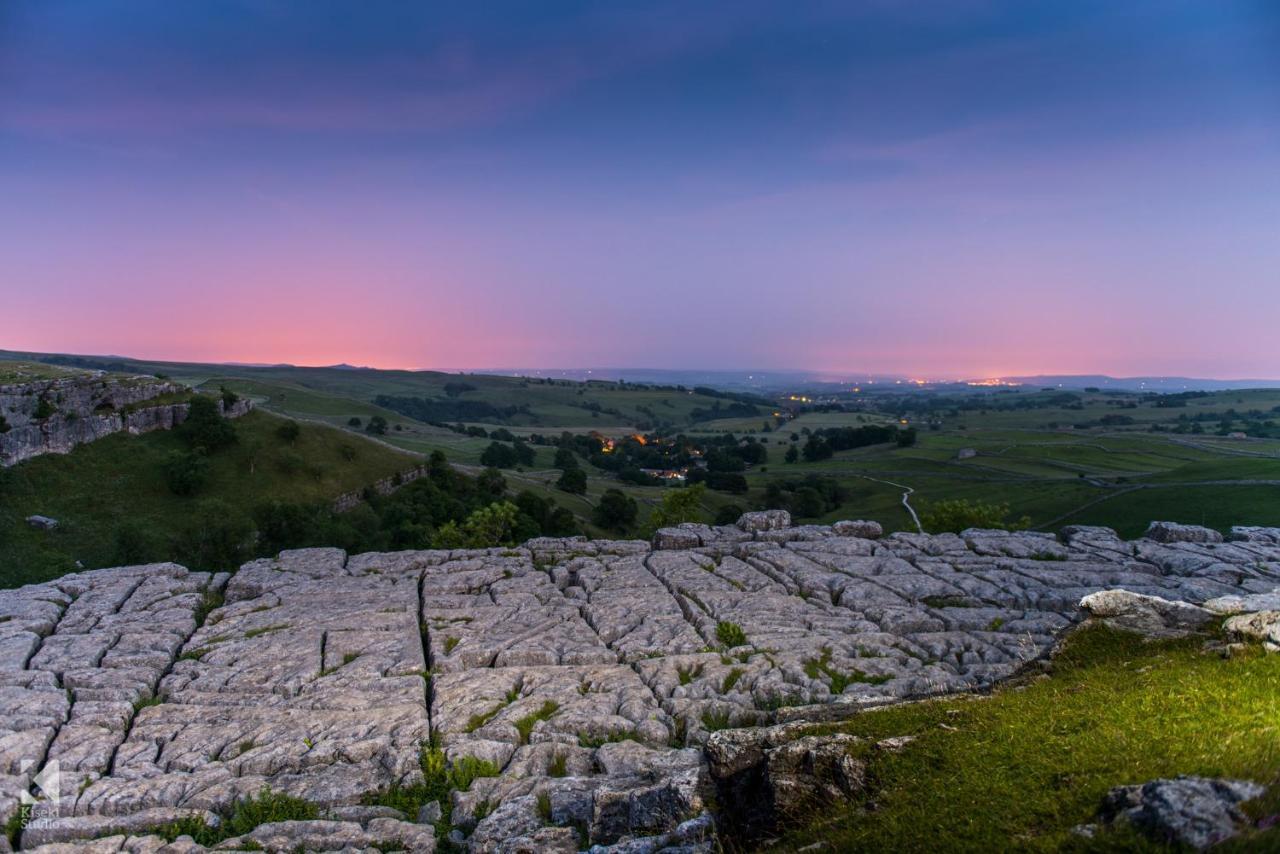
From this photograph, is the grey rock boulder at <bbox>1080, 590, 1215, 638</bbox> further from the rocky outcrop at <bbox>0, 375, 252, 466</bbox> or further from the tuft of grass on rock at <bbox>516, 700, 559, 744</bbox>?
the rocky outcrop at <bbox>0, 375, 252, 466</bbox>

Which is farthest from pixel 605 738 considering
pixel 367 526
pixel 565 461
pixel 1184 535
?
pixel 565 461

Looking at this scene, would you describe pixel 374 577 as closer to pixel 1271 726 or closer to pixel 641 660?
pixel 641 660

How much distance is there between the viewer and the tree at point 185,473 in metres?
68.1

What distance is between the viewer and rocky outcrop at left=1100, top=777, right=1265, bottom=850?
221 inches

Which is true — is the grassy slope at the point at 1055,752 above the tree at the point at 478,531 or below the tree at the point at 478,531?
above

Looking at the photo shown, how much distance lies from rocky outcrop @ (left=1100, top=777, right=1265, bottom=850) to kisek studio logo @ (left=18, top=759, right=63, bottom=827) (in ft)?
51.0

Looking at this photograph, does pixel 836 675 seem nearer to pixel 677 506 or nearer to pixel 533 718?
pixel 533 718

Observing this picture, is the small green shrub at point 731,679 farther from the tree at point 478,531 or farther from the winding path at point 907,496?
the winding path at point 907,496

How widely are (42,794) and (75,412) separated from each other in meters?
79.1

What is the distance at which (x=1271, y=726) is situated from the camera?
7.73 metres

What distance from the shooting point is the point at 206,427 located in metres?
78.1

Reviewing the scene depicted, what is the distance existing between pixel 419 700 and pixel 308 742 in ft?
7.81

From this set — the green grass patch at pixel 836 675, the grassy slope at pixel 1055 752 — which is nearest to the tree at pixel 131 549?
the green grass patch at pixel 836 675

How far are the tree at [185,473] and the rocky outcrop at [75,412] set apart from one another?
9.53 m
